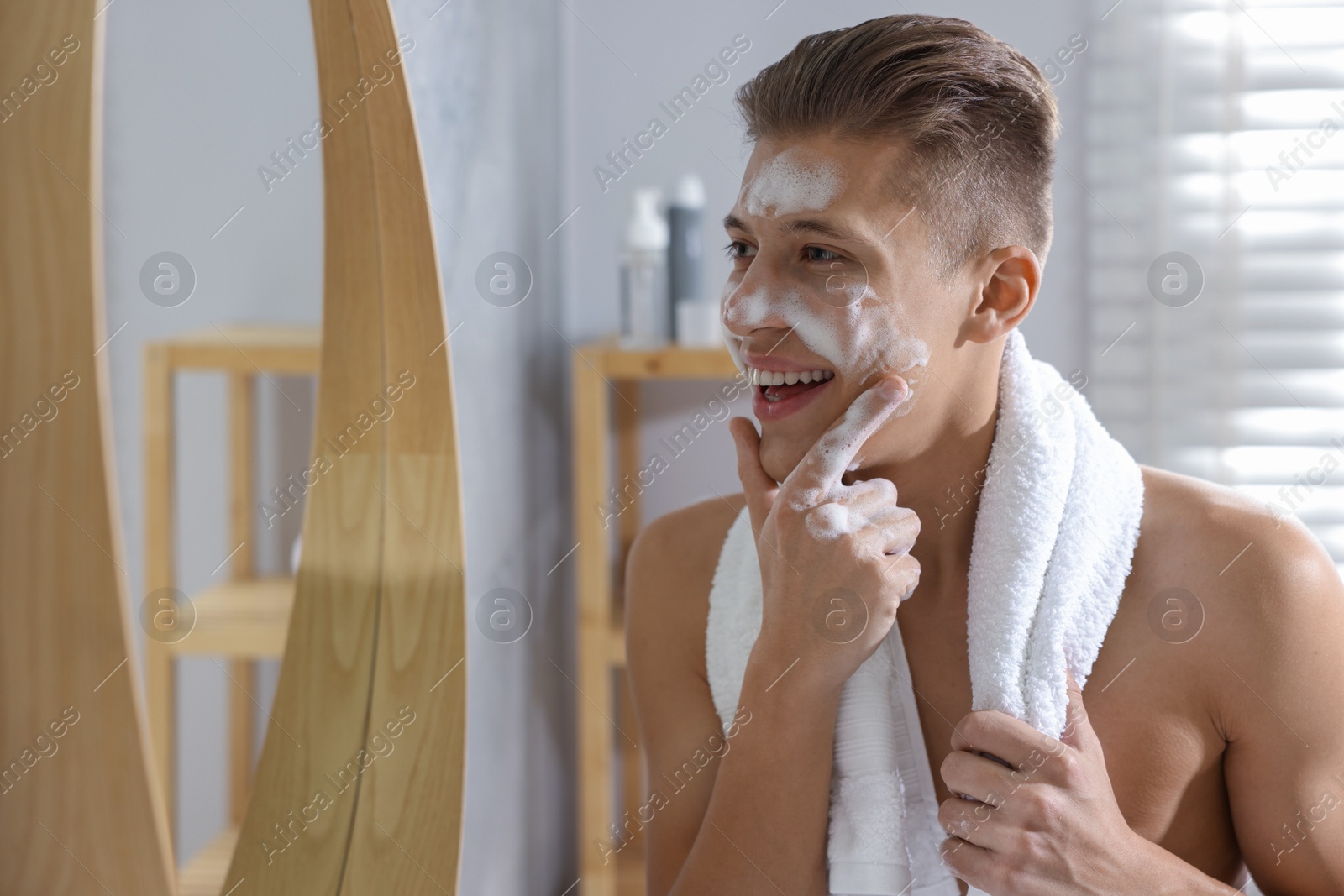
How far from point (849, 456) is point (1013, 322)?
18 centimetres

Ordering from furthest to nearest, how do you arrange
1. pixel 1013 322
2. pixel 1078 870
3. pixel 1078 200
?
1. pixel 1078 200
2. pixel 1013 322
3. pixel 1078 870

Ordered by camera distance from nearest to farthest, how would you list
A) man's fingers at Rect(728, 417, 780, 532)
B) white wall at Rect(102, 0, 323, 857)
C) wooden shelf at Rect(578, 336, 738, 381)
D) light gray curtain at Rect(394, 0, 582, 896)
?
1. white wall at Rect(102, 0, 323, 857)
2. man's fingers at Rect(728, 417, 780, 532)
3. light gray curtain at Rect(394, 0, 582, 896)
4. wooden shelf at Rect(578, 336, 738, 381)

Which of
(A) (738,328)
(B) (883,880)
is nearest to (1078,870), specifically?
(B) (883,880)

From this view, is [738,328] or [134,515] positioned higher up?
[738,328]

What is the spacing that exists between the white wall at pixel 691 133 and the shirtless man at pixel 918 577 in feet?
2.04

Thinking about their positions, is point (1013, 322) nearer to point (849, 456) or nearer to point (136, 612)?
point (849, 456)

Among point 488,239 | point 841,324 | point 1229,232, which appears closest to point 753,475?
point 841,324

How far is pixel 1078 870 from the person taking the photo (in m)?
0.65

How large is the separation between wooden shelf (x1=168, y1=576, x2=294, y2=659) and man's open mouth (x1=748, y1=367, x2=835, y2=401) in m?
0.36

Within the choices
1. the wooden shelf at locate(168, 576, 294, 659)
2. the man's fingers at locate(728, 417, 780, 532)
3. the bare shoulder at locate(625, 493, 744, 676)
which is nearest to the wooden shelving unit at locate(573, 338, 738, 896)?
the bare shoulder at locate(625, 493, 744, 676)

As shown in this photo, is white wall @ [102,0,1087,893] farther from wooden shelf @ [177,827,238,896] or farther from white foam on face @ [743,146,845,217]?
white foam on face @ [743,146,845,217]

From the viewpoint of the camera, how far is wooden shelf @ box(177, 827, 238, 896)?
490 millimetres

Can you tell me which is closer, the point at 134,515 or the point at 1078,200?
the point at 134,515

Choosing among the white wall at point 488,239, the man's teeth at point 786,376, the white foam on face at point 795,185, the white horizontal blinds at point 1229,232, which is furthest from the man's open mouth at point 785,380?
the white horizontal blinds at point 1229,232
